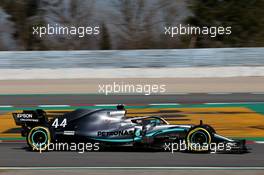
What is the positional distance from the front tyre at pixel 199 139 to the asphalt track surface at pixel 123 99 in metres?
5.70

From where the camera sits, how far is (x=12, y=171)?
712 centimetres

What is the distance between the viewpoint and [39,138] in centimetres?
847

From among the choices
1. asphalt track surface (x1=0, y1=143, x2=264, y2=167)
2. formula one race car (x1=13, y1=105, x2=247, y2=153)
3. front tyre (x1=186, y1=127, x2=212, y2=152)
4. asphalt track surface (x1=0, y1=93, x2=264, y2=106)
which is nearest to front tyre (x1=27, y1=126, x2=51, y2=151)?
formula one race car (x1=13, y1=105, x2=247, y2=153)

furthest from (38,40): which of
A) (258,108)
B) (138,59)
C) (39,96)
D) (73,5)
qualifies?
(258,108)

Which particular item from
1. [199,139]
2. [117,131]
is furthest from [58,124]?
[199,139]

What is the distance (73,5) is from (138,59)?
8065mm

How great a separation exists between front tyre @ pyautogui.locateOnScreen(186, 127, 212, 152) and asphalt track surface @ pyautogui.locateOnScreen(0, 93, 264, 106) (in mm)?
5699

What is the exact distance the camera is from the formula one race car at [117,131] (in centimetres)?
808

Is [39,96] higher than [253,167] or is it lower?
higher

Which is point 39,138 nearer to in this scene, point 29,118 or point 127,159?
point 29,118

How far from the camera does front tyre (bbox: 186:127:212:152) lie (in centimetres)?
799

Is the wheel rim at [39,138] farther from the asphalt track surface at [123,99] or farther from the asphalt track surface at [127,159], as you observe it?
the asphalt track surface at [123,99]

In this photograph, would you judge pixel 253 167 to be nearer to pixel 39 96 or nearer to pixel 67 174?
pixel 67 174

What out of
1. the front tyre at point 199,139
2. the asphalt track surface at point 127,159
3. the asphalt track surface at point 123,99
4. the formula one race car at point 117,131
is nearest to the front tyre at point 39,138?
the formula one race car at point 117,131
